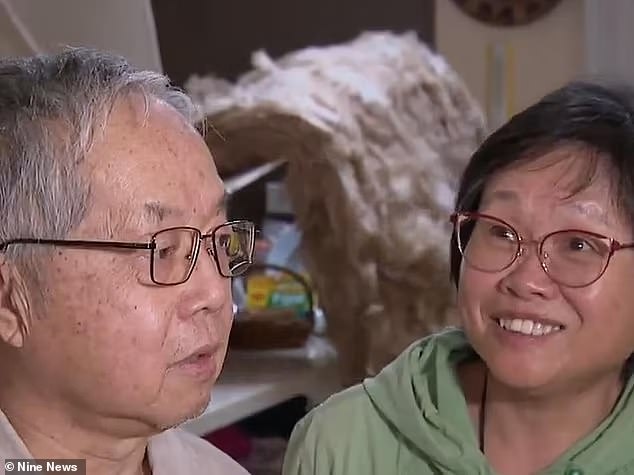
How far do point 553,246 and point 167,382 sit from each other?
1.50ft

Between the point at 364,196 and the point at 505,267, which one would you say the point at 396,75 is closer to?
the point at 364,196

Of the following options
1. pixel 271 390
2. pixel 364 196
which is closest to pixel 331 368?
pixel 271 390

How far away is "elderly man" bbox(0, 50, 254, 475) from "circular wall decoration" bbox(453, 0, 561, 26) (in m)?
2.46

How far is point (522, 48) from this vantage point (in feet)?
11.0

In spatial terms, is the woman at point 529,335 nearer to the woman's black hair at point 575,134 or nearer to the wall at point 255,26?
the woman's black hair at point 575,134

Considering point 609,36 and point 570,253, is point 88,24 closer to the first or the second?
point 570,253

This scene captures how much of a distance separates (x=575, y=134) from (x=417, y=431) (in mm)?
406

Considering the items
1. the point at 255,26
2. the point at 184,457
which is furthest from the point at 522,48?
the point at 184,457

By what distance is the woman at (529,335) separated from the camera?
3.83ft

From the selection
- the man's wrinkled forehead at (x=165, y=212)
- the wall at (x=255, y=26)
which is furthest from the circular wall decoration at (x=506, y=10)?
the man's wrinkled forehead at (x=165, y=212)

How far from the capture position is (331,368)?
236 centimetres

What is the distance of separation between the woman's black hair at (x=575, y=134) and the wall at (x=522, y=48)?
2.05 meters

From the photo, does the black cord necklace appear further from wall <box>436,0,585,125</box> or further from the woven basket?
wall <box>436,0,585,125</box>

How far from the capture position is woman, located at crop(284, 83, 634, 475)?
Result: 3.83ft
